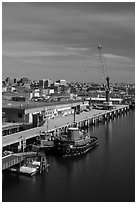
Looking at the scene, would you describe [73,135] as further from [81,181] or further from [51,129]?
[81,181]

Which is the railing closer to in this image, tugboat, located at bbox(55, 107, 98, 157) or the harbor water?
the harbor water

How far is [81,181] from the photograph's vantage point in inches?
224

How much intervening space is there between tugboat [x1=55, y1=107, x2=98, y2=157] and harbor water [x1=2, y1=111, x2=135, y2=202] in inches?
8.8

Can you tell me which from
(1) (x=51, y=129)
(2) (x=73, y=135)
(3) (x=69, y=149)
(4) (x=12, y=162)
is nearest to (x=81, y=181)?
(4) (x=12, y=162)

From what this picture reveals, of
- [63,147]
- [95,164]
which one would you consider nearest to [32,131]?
[63,147]

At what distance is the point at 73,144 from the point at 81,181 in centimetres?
212

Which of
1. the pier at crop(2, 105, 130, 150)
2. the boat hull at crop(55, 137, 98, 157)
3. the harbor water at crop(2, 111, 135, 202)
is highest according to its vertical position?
the pier at crop(2, 105, 130, 150)

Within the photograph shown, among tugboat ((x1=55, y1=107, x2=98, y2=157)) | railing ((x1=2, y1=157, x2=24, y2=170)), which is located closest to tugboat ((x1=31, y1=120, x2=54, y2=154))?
tugboat ((x1=55, y1=107, x2=98, y2=157))

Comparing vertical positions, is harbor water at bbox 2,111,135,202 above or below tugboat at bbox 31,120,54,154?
below

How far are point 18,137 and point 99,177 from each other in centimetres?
306

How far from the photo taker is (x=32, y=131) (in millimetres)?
9141

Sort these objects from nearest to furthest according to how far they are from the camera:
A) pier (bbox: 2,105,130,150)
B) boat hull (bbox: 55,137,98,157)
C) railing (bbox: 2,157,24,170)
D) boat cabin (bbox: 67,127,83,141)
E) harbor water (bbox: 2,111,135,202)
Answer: harbor water (bbox: 2,111,135,202)
railing (bbox: 2,157,24,170)
boat hull (bbox: 55,137,98,157)
pier (bbox: 2,105,130,150)
boat cabin (bbox: 67,127,83,141)

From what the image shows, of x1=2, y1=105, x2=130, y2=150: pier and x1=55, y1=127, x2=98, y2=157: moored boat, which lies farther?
x1=2, y1=105, x2=130, y2=150: pier

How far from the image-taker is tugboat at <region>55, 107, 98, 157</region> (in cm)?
759
